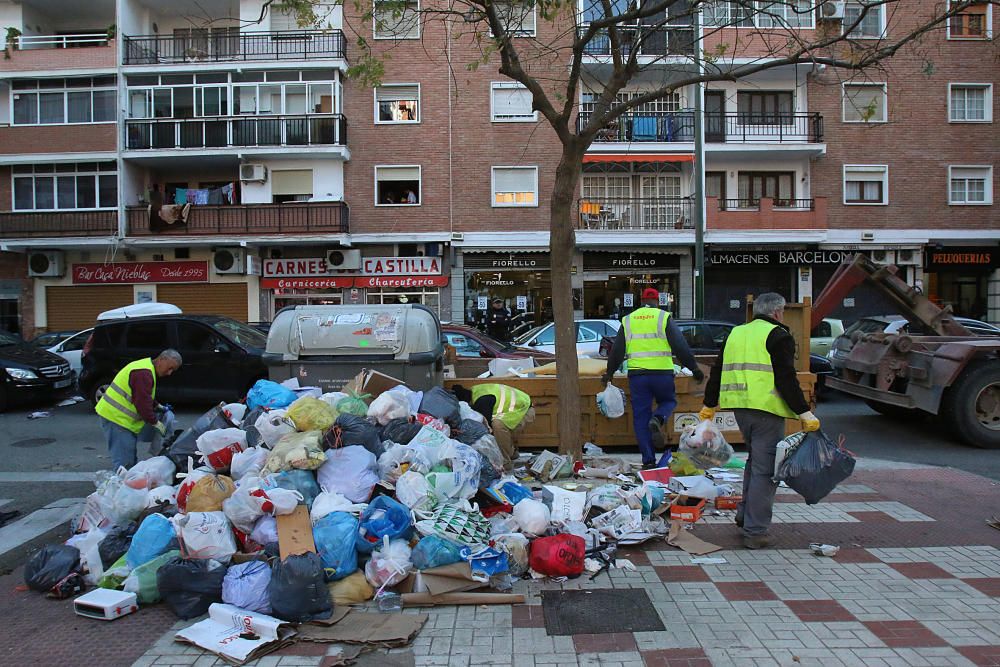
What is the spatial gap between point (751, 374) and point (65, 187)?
80.9 ft

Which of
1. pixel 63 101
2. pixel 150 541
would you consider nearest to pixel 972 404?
pixel 150 541

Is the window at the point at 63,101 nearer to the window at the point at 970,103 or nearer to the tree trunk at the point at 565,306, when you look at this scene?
the tree trunk at the point at 565,306

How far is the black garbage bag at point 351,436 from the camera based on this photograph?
5.46m

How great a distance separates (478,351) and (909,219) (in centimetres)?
1827

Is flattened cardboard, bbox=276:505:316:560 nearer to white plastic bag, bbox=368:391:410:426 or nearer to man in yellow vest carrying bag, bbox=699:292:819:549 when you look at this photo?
white plastic bag, bbox=368:391:410:426

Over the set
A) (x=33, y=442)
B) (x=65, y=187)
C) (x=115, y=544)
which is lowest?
(x=33, y=442)

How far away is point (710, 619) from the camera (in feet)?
13.1

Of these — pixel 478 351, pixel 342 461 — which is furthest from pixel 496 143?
pixel 342 461

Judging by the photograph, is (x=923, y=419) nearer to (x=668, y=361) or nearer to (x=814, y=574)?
(x=668, y=361)

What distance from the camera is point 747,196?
2348 centimetres

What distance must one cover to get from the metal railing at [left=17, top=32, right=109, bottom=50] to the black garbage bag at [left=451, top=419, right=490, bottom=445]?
23.0 meters

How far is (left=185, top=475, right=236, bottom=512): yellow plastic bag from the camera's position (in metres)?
4.82

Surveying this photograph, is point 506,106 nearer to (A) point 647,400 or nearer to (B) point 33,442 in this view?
(B) point 33,442

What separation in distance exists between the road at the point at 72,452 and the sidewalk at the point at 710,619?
1.57 metres
